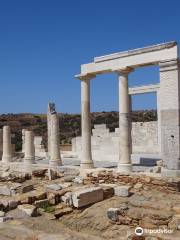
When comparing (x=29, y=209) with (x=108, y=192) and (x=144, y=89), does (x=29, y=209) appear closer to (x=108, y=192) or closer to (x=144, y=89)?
(x=108, y=192)

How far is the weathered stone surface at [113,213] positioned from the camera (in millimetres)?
12752

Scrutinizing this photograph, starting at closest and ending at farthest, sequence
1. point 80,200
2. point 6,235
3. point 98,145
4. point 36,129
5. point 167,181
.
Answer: point 6,235
point 80,200
point 167,181
point 98,145
point 36,129

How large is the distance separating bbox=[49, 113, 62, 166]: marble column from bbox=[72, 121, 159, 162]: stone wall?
16.8 feet

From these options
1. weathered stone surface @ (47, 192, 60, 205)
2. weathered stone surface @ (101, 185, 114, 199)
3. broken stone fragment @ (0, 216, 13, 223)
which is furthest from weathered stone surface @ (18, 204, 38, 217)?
weathered stone surface @ (101, 185, 114, 199)

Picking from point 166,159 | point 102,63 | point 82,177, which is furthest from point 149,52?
Answer: point 82,177

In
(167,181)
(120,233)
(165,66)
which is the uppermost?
(165,66)

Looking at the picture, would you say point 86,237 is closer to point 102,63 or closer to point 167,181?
point 167,181

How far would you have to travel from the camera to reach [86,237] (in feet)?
37.5

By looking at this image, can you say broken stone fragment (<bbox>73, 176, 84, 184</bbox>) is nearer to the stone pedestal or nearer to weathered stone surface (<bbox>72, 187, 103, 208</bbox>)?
the stone pedestal

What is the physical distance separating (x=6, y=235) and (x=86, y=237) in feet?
7.94

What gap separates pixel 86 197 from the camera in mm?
14461

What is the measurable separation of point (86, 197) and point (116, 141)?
13563mm

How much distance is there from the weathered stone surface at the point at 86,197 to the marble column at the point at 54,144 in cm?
843

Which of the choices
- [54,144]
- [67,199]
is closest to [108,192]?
[67,199]
